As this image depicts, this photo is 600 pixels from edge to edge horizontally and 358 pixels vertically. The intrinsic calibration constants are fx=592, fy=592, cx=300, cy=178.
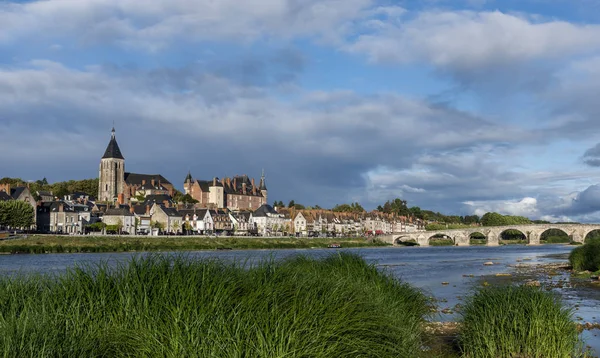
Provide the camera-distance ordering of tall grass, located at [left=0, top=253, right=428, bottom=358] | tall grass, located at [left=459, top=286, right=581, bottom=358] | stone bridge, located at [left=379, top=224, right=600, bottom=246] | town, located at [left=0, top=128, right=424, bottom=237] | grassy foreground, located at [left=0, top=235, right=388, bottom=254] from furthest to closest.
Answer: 1. stone bridge, located at [left=379, top=224, right=600, bottom=246]
2. town, located at [left=0, top=128, right=424, bottom=237]
3. grassy foreground, located at [left=0, top=235, right=388, bottom=254]
4. tall grass, located at [left=459, top=286, right=581, bottom=358]
5. tall grass, located at [left=0, top=253, right=428, bottom=358]

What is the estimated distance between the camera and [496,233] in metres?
125

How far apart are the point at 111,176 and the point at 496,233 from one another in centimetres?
10417

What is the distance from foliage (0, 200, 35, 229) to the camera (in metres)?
86.2

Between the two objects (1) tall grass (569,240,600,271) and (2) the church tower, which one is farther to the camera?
(2) the church tower

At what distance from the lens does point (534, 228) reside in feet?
401

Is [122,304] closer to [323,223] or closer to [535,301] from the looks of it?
[535,301]

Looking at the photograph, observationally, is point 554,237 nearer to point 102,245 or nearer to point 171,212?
point 171,212

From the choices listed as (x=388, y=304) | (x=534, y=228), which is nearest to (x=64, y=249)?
(x=388, y=304)

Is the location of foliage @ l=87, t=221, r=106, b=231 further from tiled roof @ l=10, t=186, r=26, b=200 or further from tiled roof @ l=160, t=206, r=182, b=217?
tiled roof @ l=160, t=206, r=182, b=217

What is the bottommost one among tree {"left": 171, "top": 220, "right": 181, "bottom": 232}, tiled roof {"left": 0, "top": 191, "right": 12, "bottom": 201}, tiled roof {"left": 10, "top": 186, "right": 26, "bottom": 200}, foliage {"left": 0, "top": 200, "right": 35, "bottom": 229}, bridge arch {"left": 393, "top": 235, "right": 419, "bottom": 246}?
bridge arch {"left": 393, "top": 235, "right": 419, "bottom": 246}

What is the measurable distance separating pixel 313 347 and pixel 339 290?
2.86 m

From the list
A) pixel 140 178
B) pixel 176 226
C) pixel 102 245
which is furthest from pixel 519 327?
pixel 140 178

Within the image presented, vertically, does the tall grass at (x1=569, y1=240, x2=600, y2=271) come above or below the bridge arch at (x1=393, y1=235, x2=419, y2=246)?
above

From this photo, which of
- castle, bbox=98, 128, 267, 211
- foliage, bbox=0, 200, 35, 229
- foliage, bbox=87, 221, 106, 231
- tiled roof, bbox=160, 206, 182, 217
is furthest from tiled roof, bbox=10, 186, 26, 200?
castle, bbox=98, 128, 267, 211
